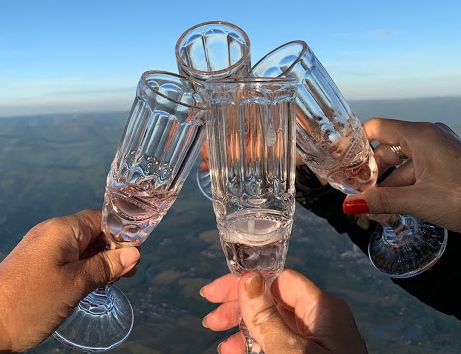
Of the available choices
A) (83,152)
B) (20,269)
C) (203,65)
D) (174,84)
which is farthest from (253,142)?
(83,152)

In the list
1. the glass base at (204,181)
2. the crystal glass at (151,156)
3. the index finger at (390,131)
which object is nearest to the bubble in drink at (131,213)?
the crystal glass at (151,156)

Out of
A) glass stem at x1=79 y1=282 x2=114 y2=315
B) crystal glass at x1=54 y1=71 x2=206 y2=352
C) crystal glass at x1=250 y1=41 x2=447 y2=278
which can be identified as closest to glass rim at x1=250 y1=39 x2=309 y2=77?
crystal glass at x1=250 y1=41 x2=447 y2=278

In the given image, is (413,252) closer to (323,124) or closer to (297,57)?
(323,124)

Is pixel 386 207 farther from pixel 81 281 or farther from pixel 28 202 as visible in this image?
pixel 28 202

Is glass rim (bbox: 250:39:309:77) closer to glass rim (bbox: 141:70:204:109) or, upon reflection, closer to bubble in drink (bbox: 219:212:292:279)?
glass rim (bbox: 141:70:204:109)

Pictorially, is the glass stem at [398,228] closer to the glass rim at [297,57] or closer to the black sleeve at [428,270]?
the black sleeve at [428,270]

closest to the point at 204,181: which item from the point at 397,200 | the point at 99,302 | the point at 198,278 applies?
the point at 99,302
